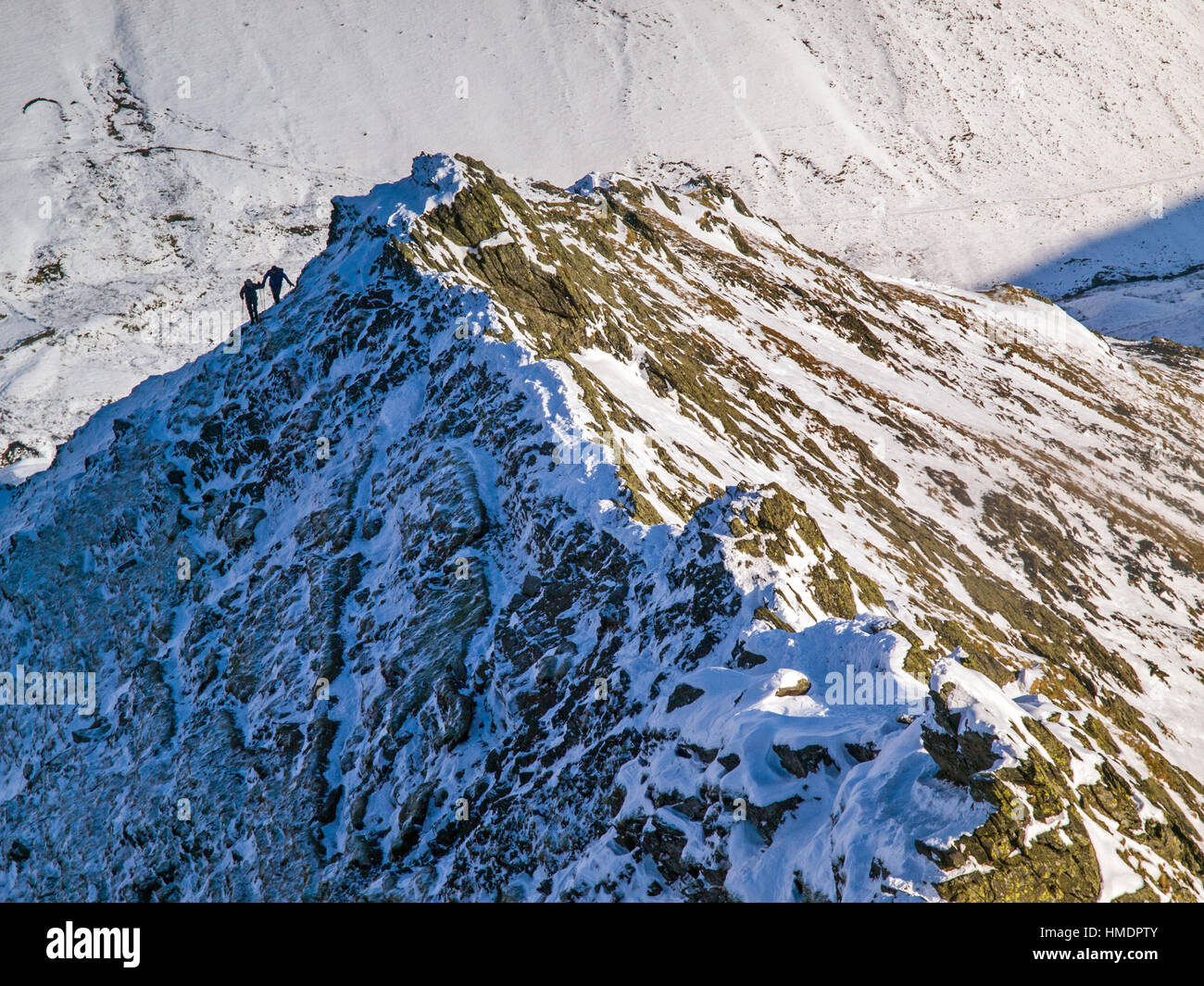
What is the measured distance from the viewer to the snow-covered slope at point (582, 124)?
110 m

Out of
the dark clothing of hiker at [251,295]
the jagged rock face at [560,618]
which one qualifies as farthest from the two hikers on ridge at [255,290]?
the jagged rock face at [560,618]

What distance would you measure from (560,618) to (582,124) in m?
124

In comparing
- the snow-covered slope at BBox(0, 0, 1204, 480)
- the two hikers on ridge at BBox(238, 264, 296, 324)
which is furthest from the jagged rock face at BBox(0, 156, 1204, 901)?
the snow-covered slope at BBox(0, 0, 1204, 480)

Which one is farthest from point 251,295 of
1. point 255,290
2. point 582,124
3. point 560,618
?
point 582,124

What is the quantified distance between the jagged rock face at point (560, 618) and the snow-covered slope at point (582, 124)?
203 ft

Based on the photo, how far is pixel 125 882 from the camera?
30.2 meters

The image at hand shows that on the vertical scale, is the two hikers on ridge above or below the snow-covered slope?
below

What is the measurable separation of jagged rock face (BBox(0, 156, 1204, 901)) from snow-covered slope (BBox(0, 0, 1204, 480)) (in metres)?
61.8

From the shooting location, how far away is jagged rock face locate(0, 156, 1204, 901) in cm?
1578

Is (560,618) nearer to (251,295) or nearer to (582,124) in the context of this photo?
(251,295)

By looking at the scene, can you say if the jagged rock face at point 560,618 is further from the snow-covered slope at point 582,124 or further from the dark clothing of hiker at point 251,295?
the snow-covered slope at point 582,124

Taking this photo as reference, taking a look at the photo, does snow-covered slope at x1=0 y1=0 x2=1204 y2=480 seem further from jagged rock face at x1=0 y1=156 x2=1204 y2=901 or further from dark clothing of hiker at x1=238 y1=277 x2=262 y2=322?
jagged rock face at x1=0 y1=156 x2=1204 y2=901
